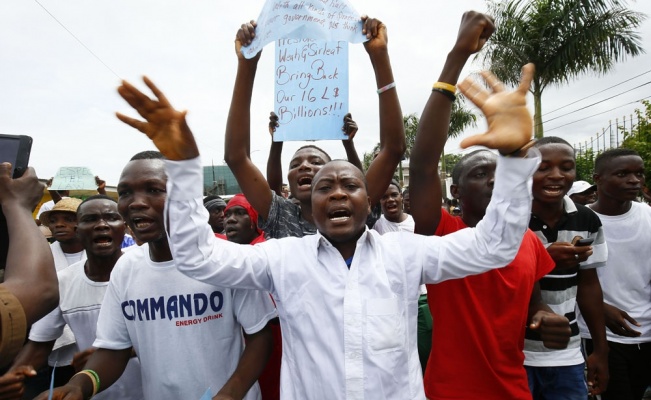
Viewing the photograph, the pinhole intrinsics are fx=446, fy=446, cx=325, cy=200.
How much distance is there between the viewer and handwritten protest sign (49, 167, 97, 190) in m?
5.29

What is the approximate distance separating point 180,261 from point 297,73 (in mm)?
1632

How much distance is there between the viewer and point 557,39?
14641 mm

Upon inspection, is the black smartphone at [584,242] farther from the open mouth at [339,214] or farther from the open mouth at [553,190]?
the open mouth at [339,214]

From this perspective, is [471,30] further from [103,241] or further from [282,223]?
[103,241]

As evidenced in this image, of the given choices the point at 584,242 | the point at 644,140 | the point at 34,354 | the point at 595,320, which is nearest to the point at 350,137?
the point at 584,242

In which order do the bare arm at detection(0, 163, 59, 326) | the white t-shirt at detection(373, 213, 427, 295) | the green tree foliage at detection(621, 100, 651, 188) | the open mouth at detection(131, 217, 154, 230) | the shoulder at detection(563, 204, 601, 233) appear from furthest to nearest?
the green tree foliage at detection(621, 100, 651, 188)
the white t-shirt at detection(373, 213, 427, 295)
the shoulder at detection(563, 204, 601, 233)
the open mouth at detection(131, 217, 154, 230)
the bare arm at detection(0, 163, 59, 326)

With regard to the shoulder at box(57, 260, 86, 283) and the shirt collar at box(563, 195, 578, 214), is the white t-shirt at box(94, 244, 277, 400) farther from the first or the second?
the shirt collar at box(563, 195, 578, 214)

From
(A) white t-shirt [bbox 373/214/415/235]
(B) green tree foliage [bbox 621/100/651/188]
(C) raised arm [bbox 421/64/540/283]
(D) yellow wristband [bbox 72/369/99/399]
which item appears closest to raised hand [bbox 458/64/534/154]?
(C) raised arm [bbox 421/64/540/283]

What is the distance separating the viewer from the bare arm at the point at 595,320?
288cm

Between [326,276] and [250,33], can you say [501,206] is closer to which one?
[326,276]

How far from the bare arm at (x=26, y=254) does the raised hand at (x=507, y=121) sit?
1551mm

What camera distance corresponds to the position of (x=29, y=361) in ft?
8.04

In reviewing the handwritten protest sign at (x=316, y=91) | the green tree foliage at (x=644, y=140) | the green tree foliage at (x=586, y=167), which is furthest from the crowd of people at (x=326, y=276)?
the green tree foliage at (x=586, y=167)

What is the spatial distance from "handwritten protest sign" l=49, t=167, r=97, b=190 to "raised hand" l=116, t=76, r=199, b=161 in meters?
4.19
